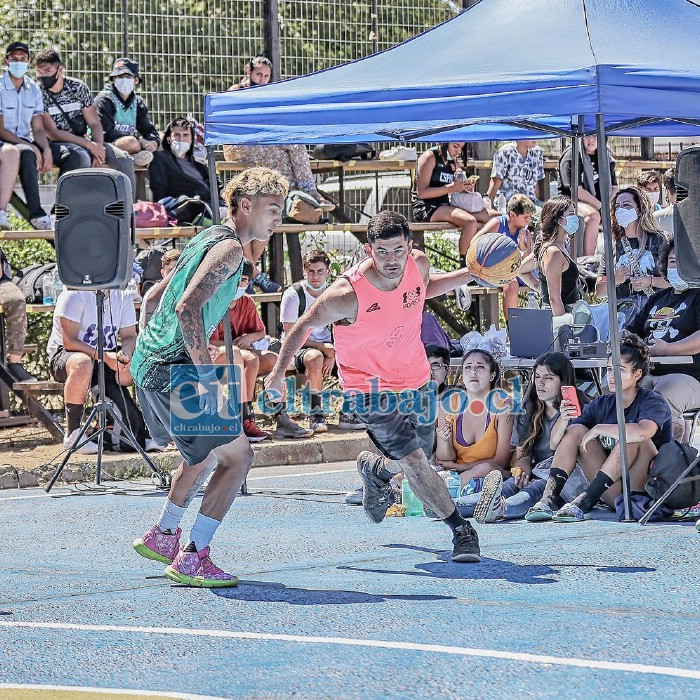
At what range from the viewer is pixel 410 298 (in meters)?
7.20

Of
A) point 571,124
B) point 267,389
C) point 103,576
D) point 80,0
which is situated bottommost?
point 103,576

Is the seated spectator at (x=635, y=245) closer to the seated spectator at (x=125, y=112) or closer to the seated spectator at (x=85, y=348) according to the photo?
the seated spectator at (x=85, y=348)

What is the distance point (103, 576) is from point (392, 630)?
199 cm

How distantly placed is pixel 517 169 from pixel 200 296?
9.09 m

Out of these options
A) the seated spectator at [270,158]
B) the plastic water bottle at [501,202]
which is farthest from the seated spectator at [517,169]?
the seated spectator at [270,158]

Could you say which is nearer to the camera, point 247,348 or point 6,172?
point 247,348

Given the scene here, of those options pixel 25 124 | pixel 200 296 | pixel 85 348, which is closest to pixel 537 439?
pixel 200 296

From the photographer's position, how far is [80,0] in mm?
15016

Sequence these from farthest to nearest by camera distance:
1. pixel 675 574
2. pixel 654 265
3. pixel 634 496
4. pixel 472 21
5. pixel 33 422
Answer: pixel 33 422
pixel 654 265
pixel 472 21
pixel 634 496
pixel 675 574

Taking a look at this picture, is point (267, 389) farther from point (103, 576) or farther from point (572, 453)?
point (572, 453)

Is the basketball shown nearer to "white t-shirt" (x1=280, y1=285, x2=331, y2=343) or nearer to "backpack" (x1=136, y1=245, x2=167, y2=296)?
"white t-shirt" (x1=280, y1=285, x2=331, y2=343)

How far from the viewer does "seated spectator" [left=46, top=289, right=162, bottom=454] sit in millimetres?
11227

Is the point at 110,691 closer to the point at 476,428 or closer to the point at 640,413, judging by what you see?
the point at 640,413

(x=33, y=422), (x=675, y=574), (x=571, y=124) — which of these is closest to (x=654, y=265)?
(x=571, y=124)
